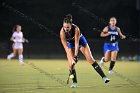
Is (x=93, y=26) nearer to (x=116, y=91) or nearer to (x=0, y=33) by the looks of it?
(x=0, y=33)

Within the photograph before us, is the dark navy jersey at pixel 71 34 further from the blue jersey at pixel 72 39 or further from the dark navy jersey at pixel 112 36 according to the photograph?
the dark navy jersey at pixel 112 36

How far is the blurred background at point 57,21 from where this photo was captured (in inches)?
1048

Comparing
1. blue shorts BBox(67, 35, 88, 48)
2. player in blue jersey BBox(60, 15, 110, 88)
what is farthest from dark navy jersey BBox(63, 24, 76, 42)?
blue shorts BBox(67, 35, 88, 48)

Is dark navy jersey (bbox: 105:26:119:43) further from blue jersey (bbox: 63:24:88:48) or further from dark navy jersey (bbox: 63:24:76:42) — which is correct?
dark navy jersey (bbox: 63:24:76:42)

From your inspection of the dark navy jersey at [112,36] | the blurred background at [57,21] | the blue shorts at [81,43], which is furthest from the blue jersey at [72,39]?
the blurred background at [57,21]

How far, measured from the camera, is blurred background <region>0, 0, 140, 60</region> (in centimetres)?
2662

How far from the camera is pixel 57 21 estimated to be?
89.4 feet

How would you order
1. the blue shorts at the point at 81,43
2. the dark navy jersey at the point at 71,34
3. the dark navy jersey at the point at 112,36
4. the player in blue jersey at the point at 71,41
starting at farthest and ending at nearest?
the dark navy jersey at the point at 112,36, the blue shorts at the point at 81,43, the dark navy jersey at the point at 71,34, the player in blue jersey at the point at 71,41

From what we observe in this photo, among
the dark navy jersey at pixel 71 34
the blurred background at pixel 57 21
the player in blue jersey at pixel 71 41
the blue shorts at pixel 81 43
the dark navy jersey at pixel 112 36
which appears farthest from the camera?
the blurred background at pixel 57 21

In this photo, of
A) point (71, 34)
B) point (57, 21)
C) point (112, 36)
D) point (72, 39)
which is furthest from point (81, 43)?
point (57, 21)

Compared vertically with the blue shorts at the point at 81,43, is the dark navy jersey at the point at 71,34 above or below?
above

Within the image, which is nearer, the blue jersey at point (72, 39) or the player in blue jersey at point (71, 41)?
the player in blue jersey at point (71, 41)

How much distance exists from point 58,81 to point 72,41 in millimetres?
2043

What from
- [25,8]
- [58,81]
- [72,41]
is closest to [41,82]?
[58,81]
